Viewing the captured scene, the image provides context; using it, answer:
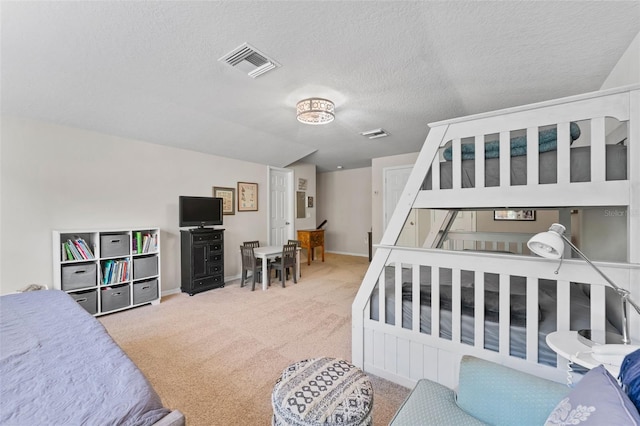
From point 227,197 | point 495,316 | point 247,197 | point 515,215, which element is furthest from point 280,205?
point 495,316

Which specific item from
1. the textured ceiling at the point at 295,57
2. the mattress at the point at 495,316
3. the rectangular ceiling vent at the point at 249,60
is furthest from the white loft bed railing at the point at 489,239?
the rectangular ceiling vent at the point at 249,60

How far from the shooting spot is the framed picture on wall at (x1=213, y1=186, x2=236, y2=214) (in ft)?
14.9

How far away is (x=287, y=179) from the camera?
19.6ft

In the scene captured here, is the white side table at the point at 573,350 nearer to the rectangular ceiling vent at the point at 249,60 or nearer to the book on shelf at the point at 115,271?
the rectangular ceiling vent at the point at 249,60

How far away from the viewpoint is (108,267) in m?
3.14

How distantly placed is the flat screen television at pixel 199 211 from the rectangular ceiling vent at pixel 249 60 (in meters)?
2.32

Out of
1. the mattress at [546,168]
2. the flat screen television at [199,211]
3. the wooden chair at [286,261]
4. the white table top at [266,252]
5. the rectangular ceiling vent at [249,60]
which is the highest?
the rectangular ceiling vent at [249,60]

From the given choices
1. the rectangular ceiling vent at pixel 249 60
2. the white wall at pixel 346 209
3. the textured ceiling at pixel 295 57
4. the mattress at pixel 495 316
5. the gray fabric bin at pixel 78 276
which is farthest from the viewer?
the white wall at pixel 346 209

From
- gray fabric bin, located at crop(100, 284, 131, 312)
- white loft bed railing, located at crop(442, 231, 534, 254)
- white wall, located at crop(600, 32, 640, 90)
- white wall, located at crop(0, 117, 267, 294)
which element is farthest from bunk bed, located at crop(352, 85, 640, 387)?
white wall, located at crop(0, 117, 267, 294)

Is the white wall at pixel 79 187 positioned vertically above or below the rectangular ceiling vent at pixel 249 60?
below

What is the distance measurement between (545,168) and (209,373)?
8.59 feet

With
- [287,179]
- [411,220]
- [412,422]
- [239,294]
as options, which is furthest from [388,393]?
[287,179]

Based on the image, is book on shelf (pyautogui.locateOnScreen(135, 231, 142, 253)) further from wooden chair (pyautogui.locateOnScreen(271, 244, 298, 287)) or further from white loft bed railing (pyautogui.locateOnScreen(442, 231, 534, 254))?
white loft bed railing (pyautogui.locateOnScreen(442, 231, 534, 254))

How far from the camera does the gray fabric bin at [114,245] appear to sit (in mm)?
3094
